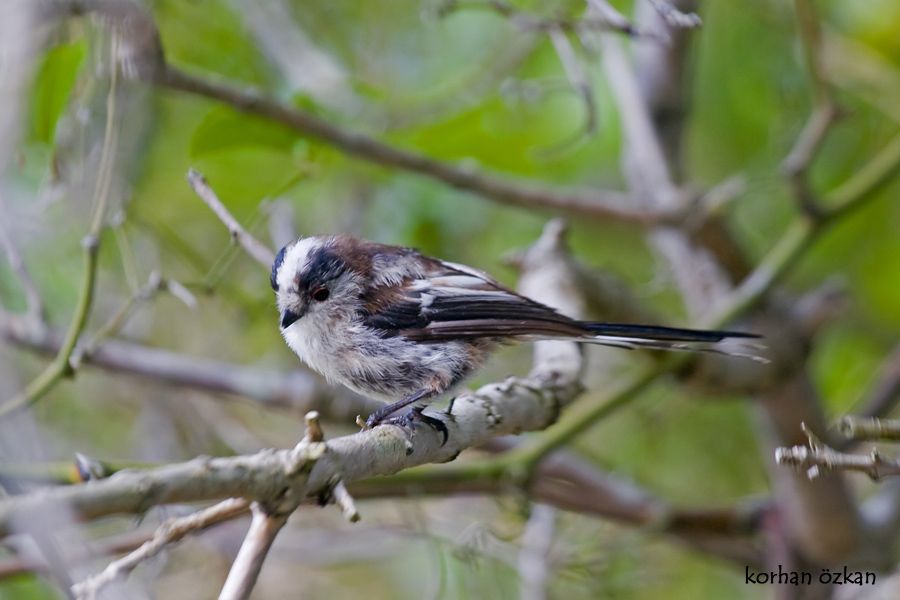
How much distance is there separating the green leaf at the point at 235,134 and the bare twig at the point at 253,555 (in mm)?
1913

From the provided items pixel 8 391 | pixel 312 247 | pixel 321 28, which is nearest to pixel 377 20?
pixel 321 28

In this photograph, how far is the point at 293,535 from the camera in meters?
4.12

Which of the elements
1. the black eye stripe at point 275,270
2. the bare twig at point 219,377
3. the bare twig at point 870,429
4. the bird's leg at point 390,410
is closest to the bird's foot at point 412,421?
the bird's leg at point 390,410

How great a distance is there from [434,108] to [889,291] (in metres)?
2.22

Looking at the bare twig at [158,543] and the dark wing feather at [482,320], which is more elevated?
the bare twig at [158,543]

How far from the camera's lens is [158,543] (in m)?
1.38

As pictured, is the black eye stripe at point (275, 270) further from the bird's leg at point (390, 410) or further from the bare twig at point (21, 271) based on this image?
the bare twig at point (21, 271)

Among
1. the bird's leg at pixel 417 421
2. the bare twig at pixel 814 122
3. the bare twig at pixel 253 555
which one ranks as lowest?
the bare twig at pixel 814 122

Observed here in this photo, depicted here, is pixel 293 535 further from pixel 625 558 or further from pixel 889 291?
pixel 889 291

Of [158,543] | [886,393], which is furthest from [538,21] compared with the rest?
[158,543]

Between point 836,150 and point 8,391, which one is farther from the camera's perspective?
point 836,150

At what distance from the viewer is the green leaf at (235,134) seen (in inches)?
123

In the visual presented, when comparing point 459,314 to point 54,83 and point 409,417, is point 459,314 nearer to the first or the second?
point 409,417

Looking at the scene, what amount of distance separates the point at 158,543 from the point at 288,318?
1.32 meters
